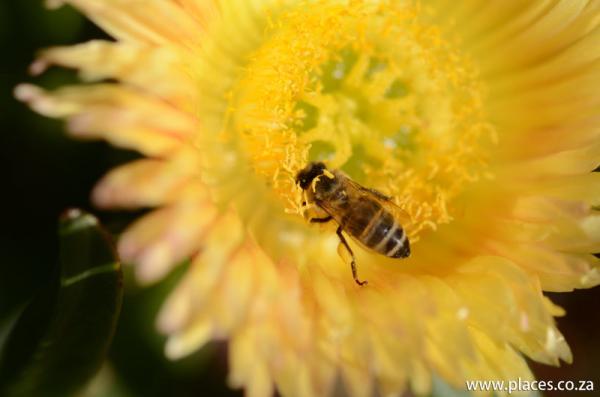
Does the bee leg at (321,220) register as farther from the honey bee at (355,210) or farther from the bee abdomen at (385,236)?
the bee abdomen at (385,236)

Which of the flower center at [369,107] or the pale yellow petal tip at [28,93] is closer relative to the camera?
the pale yellow petal tip at [28,93]

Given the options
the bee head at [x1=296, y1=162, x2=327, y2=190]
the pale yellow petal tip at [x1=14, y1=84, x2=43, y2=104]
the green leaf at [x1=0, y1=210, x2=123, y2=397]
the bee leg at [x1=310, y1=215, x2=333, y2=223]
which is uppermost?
the pale yellow petal tip at [x1=14, y1=84, x2=43, y2=104]

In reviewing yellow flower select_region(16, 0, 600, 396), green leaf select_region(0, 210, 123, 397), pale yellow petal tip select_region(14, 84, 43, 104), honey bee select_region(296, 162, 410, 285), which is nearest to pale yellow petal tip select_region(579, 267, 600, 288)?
yellow flower select_region(16, 0, 600, 396)

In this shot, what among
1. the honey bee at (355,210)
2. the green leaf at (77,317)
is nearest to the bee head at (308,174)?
the honey bee at (355,210)

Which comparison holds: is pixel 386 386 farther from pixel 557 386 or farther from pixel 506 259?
pixel 557 386

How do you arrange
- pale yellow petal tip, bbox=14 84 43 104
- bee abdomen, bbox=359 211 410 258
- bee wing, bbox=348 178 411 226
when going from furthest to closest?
bee wing, bbox=348 178 411 226 → bee abdomen, bbox=359 211 410 258 → pale yellow petal tip, bbox=14 84 43 104

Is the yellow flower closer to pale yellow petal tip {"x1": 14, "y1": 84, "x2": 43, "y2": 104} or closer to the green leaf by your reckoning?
pale yellow petal tip {"x1": 14, "y1": 84, "x2": 43, "y2": 104}
